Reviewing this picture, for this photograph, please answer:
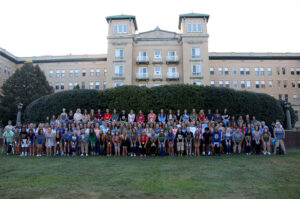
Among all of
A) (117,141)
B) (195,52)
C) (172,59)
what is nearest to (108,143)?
(117,141)

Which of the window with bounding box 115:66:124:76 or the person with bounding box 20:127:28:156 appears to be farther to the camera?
the window with bounding box 115:66:124:76

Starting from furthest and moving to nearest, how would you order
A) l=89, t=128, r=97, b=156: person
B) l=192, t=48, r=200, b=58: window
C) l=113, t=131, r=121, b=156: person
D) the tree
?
1. l=192, t=48, r=200, b=58: window
2. the tree
3. l=89, t=128, r=97, b=156: person
4. l=113, t=131, r=121, b=156: person

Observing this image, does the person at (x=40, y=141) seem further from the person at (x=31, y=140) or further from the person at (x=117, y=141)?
the person at (x=117, y=141)

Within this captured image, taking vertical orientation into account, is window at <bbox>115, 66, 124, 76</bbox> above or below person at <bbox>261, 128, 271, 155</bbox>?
above

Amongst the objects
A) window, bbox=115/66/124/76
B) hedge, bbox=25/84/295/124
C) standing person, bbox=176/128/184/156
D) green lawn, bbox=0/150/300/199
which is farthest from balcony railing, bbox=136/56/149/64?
green lawn, bbox=0/150/300/199

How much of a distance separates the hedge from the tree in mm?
22856

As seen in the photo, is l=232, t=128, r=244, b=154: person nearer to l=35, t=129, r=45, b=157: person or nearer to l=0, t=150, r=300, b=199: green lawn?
l=0, t=150, r=300, b=199: green lawn

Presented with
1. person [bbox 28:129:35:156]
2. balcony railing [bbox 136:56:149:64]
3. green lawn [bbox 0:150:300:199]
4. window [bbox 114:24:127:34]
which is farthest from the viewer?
balcony railing [bbox 136:56:149:64]

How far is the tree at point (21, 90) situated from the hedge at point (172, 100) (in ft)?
75.0

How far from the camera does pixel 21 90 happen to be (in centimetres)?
4125

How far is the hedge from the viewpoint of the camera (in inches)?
787

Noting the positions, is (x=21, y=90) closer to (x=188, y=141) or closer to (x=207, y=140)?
(x=188, y=141)

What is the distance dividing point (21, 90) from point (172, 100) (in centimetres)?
3130

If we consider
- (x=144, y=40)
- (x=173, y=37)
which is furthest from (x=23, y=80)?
(x=173, y=37)
